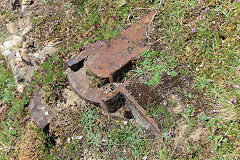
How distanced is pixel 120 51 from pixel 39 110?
1.94m

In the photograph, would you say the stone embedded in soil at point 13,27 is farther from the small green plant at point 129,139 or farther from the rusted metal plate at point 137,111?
the small green plant at point 129,139

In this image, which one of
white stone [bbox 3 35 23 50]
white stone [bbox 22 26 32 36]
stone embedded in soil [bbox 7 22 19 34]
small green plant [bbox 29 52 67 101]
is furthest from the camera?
stone embedded in soil [bbox 7 22 19 34]

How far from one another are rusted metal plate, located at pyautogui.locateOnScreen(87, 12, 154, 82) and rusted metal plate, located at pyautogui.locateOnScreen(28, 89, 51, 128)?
4.25 feet

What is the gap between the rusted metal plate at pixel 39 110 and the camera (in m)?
4.46

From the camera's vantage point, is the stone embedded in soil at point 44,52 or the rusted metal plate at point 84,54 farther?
the stone embedded in soil at point 44,52

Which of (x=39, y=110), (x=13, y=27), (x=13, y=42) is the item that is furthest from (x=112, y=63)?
(x=13, y=27)

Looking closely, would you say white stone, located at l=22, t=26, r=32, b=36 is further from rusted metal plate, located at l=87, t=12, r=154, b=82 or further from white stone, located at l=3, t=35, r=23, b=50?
rusted metal plate, located at l=87, t=12, r=154, b=82

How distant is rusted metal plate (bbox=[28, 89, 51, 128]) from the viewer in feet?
14.6

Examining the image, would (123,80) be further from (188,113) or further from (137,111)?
(188,113)

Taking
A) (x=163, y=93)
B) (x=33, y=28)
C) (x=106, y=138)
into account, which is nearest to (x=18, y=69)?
(x=33, y=28)

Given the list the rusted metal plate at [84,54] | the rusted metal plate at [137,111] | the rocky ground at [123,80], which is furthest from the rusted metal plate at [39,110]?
the rusted metal plate at [137,111]

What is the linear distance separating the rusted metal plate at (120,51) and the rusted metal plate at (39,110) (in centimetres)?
130

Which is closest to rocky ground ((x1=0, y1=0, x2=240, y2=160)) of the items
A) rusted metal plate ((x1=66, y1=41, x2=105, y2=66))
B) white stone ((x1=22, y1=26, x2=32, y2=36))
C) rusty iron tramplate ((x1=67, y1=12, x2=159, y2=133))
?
white stone ((x1=22, y1=26, x2=32, y2=36))

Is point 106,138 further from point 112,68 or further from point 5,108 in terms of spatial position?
point 5,108
